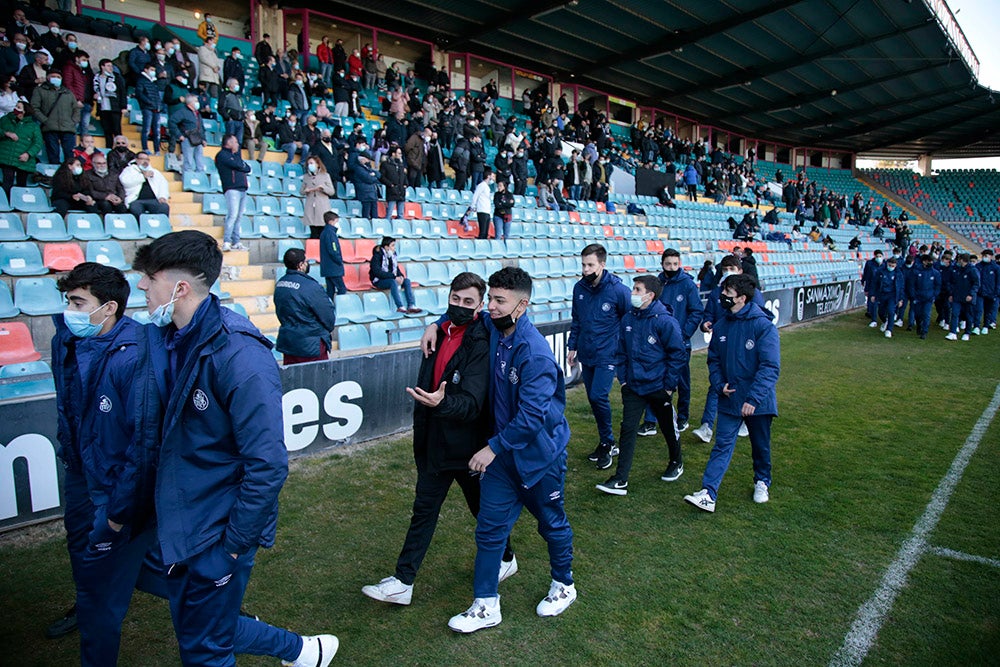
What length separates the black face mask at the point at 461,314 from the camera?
131 inches

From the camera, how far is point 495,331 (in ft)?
11.0

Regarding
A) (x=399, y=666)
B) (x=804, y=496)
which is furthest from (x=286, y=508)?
(x=804, y=496)

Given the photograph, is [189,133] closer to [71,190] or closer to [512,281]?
[71,190]

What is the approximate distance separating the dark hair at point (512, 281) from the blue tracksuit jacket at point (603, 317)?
2545mm

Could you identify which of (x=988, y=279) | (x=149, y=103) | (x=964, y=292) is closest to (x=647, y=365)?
(x=149, y=103)

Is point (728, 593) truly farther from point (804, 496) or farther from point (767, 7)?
point (767, 7)

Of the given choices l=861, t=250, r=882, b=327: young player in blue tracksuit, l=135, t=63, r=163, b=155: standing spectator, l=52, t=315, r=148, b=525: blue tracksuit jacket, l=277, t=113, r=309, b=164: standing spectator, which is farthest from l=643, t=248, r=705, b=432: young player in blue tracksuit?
l=861, t=250, r=882, b=327: young player in blue tracksuit

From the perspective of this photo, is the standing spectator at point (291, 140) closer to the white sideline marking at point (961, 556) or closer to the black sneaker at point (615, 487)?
the black sneaker at point (615, 487)

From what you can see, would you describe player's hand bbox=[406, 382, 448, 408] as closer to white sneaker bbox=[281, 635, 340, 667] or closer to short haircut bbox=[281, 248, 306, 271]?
white sneaker bbox=[281, 635, 340, 667]

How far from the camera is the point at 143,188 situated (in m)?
9.10

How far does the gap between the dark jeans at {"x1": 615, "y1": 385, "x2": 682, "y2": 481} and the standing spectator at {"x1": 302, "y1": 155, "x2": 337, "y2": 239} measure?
6476 mm

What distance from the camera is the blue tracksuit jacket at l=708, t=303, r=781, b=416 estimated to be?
461cm

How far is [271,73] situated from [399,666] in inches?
559

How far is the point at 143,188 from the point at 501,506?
838 centimetres
